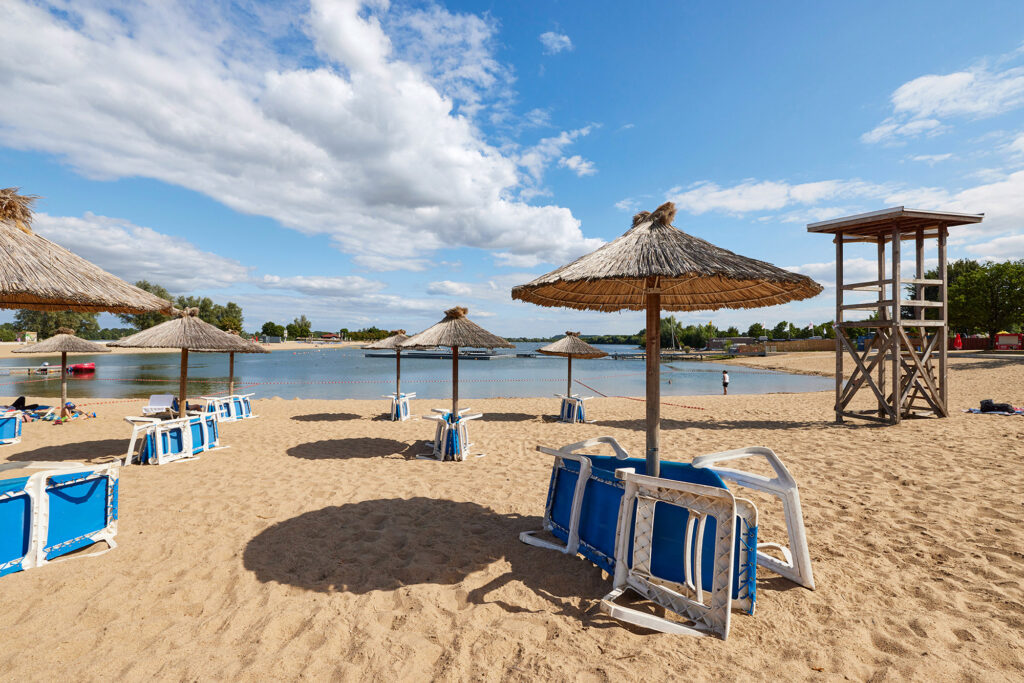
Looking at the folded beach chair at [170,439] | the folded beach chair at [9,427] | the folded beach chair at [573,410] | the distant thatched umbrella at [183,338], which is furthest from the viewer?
the folded beach chair at [573,410]

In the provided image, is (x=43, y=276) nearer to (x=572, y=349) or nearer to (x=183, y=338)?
(x=183, y=338)

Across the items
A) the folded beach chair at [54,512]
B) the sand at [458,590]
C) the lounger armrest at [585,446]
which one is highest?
the lounger armrest at [585,446]

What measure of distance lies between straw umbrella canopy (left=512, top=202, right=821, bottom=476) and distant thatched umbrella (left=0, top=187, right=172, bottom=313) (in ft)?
13.4

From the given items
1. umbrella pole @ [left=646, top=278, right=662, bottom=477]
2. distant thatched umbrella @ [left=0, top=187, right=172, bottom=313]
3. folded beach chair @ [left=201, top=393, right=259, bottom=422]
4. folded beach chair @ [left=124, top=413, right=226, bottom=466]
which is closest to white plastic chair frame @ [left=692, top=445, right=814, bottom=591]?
umbrella pole @ [left=646, top=278, right=662, bottom=477]

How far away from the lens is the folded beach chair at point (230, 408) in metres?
10.7

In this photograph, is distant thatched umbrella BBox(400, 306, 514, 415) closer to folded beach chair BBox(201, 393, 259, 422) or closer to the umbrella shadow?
the umbrella shadow

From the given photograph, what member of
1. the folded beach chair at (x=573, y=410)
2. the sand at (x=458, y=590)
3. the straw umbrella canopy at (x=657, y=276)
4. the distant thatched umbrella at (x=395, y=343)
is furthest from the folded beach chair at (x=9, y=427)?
the folded beach chair at (x=573, y=410)

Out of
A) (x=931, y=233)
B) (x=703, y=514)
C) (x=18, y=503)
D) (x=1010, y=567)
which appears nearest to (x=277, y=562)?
(x=18, y=503)

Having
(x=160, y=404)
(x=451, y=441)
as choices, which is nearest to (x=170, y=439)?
(x=160, y=404)

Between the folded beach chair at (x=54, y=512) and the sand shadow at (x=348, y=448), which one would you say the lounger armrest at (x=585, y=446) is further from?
the sand shadow at (x=348, y=448)

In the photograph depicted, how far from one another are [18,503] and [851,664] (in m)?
5.66

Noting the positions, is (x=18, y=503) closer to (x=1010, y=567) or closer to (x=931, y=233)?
(x=1010, y=567)

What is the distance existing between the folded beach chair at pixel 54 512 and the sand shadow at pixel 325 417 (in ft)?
24.6

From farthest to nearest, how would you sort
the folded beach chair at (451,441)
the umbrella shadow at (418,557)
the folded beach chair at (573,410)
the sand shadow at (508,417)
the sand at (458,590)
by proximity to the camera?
the sand shadow at (508,417)
the folded beach chair at (573,410)
the folded beach chair at (451,441)
the umbrella shadow at (418,557)
the sand at (458,590)
